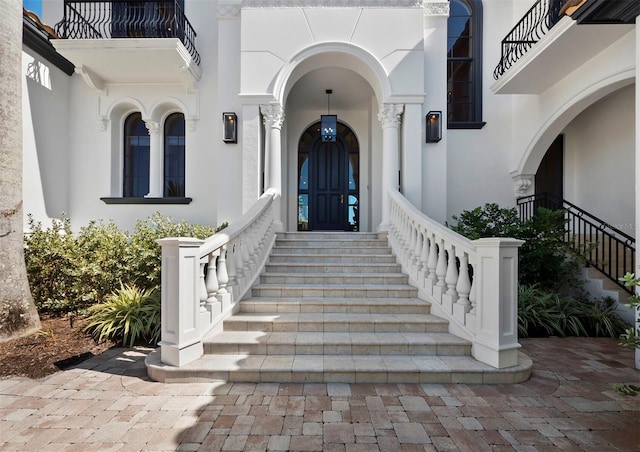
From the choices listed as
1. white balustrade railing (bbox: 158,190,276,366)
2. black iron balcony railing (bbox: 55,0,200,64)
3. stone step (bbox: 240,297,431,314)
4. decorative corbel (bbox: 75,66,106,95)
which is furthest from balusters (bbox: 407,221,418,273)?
decorative corbel (bbox: 75,66,106,95)

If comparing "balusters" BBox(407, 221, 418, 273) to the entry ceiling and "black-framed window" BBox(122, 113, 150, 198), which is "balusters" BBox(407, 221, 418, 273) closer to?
A: the entry ceiling

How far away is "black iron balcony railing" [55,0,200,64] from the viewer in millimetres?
6230

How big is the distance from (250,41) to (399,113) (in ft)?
10.0

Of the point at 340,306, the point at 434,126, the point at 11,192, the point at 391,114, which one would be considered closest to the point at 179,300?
the point at 340,306

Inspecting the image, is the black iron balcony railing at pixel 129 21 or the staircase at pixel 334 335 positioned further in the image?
the black iron balcony railing at pixel 129 21

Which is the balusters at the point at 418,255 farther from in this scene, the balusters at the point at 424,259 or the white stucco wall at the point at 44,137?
the white stucco wall at the point at 44,137

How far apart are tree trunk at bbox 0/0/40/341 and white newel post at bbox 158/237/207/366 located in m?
2.27

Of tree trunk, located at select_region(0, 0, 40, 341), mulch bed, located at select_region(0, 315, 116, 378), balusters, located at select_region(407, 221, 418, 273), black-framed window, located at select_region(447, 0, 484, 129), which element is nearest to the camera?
mulch bed, located at select_region(0, 315, 116, 378)

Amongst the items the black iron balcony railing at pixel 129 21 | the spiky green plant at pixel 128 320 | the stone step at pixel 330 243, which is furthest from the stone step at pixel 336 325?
the black iron balcony railing at pixel 129 21

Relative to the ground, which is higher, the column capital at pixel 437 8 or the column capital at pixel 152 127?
the column capital at pixel 437 8

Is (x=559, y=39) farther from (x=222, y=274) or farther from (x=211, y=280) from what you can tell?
(x=211, y=280)

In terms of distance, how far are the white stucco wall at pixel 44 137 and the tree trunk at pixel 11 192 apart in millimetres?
2431

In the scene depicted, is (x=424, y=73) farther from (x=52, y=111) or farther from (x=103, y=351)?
(x=52, y=111)

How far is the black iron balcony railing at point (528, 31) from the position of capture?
17.0 ft
